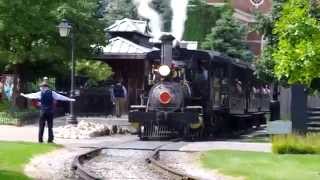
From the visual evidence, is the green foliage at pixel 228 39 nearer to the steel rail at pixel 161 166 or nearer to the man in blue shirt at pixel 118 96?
the man in blue shirt at pixel 118 96

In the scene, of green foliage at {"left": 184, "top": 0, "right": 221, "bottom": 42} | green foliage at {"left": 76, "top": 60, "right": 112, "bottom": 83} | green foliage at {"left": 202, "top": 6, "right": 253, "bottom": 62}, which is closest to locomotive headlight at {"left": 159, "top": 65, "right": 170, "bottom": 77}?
green foliage at {"left": 76, "top": 60, "right": 112, "bottom": 83}

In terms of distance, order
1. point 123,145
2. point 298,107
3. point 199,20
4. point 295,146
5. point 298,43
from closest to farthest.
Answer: point 298,43 < point 295,146 < point 123,145 < point 298,107 < point 199,20

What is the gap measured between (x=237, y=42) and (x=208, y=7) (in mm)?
15039

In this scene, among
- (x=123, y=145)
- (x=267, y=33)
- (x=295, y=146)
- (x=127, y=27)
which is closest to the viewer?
(x=295, y=146)

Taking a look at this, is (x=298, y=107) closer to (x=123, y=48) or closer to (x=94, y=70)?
(x=123, y=48)

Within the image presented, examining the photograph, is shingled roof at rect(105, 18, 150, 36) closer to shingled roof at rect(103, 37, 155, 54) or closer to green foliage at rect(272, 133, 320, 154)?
shingled roof at rect(103, 37, 155, 54)

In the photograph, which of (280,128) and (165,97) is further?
(165,97)

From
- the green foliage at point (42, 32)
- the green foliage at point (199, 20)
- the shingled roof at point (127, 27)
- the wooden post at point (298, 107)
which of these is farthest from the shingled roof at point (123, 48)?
the green foliage at point (199, 20)

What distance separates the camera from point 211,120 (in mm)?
26031

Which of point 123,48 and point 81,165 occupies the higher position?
point 123,48

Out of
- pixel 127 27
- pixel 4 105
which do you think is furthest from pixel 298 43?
pixel 127 27

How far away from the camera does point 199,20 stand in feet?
256

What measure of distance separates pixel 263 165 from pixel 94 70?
29963mm

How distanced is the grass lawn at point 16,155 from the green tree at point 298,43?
5527 millimetres
